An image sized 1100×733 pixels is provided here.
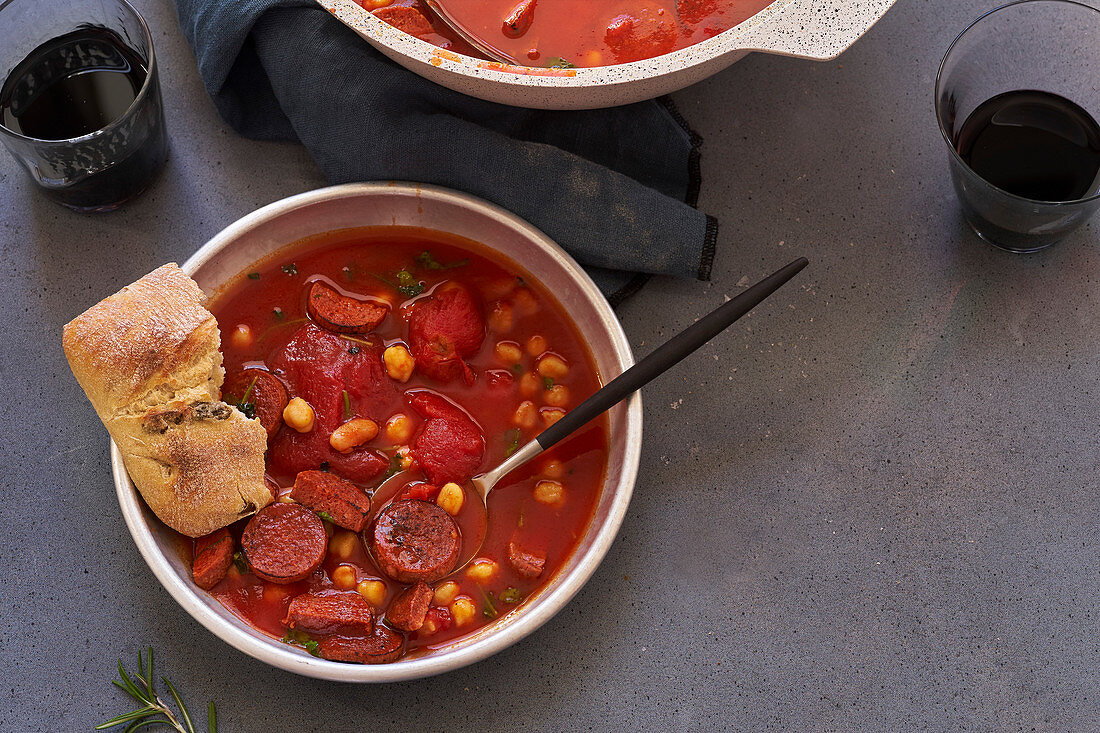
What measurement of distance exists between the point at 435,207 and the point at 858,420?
132 centimetres

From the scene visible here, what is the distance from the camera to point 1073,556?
8.80ft

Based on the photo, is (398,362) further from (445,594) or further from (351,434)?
(445,594)

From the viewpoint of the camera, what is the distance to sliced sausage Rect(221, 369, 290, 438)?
243cm

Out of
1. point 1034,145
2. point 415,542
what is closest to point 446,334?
point 415,542

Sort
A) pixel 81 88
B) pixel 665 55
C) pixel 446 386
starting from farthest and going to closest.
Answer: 1. pixel 81 88
2. pixel 446 386
3. pixel 665 55

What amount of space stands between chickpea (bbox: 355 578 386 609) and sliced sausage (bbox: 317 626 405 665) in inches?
3.7

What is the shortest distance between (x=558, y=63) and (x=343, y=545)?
132 cm

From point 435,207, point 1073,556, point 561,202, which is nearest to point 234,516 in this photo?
point 435,207

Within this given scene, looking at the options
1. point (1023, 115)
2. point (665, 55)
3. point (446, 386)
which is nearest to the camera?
point (665, 55)

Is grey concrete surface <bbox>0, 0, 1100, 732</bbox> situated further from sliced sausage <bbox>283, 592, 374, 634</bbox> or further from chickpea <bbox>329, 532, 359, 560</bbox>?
chickpea <bbox>329, 532, 359, 560</bbox>

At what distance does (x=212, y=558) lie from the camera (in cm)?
234

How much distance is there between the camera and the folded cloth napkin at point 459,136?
2568 mm

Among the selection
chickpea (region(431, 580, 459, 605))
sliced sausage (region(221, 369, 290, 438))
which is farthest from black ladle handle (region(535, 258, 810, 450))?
sliced sausage (region(221, 369, 290, 438))

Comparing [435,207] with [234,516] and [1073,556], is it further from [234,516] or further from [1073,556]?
[1073,556]
